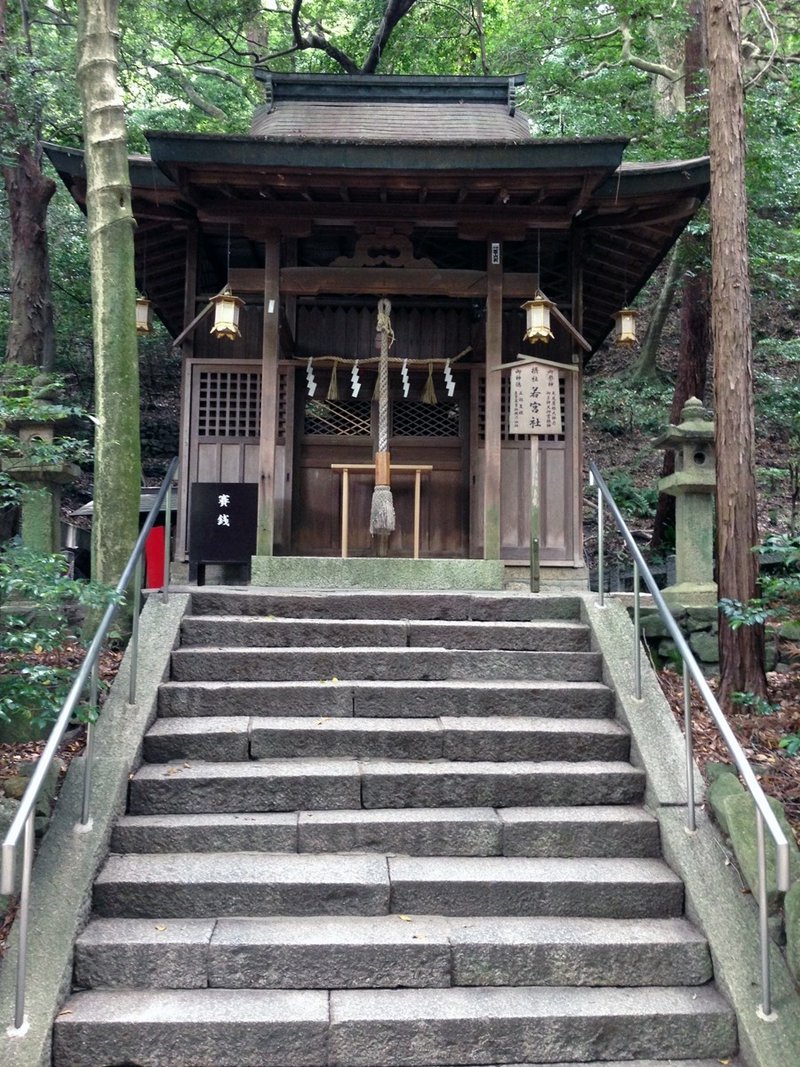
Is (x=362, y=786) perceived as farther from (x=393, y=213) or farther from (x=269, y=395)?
(x=393, y=213)

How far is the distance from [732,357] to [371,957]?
16.0 feet

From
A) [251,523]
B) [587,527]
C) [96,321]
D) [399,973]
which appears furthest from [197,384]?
[587,527]

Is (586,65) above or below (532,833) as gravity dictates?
above

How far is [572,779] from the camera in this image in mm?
4941

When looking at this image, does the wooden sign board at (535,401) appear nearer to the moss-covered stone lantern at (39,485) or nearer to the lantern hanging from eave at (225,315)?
the lantern hanging from eave at (225,315)

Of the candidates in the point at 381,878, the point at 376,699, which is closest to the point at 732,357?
the point at 376,699

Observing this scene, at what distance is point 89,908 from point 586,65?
17540 mm

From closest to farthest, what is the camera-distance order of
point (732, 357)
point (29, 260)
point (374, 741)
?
point (374, 741) → point (732, 357) → point (29, 260)

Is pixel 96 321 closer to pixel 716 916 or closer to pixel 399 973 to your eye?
pixel 399 973

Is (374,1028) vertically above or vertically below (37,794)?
below

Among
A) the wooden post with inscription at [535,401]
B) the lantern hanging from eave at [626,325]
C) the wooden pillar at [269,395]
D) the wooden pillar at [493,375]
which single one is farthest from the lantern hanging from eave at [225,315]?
the lantern hanging from eave at [626,325]

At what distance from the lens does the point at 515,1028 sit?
142 inches

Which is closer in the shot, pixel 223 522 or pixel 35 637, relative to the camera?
pixel 35 637

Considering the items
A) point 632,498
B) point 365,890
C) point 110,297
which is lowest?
point 365,890
